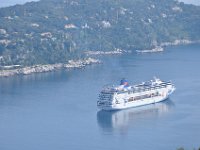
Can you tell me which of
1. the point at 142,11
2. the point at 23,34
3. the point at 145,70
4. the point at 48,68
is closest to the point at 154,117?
the point at 145,70

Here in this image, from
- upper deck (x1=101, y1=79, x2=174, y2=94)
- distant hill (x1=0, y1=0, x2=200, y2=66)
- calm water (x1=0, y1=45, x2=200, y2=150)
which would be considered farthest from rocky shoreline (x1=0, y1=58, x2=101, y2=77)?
upper deck (x1=101, y1=79, x2=174, y2=94)

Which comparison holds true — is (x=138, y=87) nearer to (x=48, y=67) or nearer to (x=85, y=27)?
(x=48, y=67)

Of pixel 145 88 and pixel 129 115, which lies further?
pixel 145 88

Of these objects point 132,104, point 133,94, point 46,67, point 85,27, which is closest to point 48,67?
point 46,67

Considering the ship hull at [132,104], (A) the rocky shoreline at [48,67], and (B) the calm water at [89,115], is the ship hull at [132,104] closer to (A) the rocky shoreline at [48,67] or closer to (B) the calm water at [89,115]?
(B) the calm water at [89,115]

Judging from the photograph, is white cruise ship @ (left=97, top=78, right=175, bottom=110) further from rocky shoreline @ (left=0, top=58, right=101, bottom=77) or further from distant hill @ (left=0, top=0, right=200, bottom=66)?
distant hill @ (left=0, top=0, right=200, bottom=66)

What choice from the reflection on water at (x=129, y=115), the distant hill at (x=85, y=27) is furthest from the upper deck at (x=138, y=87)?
the distant hill at (x=85, y=27)
